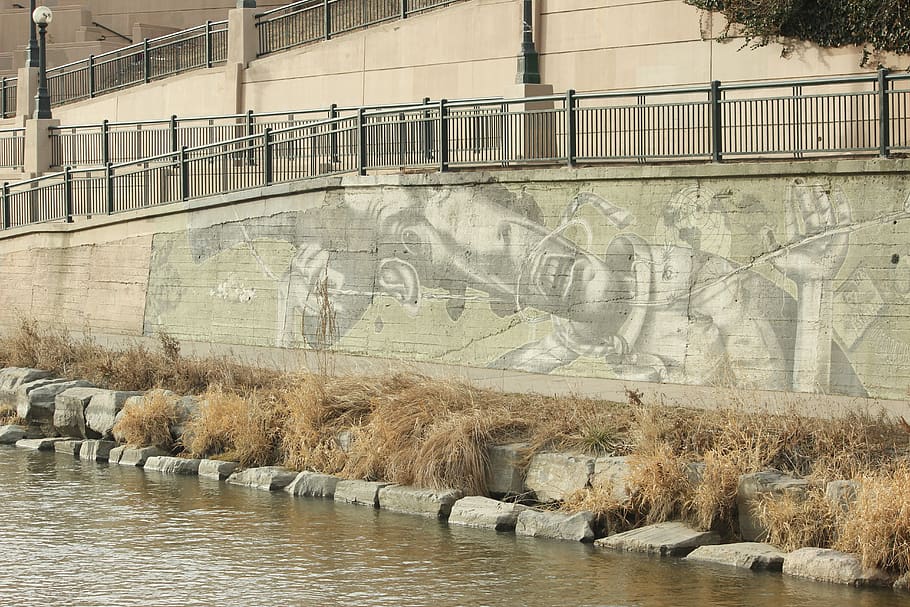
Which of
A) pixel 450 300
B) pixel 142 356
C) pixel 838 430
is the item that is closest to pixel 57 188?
pixel 142 356

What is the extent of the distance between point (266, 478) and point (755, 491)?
19.7ft

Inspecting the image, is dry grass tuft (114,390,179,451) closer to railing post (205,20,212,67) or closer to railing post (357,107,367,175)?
railing post (357,107,367,175)

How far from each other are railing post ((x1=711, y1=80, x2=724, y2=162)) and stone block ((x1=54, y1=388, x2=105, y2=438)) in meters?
8.64

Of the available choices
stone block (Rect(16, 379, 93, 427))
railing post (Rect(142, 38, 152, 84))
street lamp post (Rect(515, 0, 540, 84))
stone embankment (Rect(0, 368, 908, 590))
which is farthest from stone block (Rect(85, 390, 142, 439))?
railing post (Rect(142, 38, 152, 84))

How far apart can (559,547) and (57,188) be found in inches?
707

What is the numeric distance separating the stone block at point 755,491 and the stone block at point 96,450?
9.04m

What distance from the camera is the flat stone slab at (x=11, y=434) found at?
20.5m

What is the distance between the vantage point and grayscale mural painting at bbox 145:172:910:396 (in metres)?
16.9

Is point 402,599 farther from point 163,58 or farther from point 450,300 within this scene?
point 163,58

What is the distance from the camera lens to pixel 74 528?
14.9 metres

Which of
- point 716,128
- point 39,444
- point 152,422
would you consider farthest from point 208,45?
point 716,128

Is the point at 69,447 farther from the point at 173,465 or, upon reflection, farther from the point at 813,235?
the point at 813,235

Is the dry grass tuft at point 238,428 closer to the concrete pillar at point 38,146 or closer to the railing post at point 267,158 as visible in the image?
the railing post at point 267,158

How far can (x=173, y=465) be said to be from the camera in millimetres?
17891
